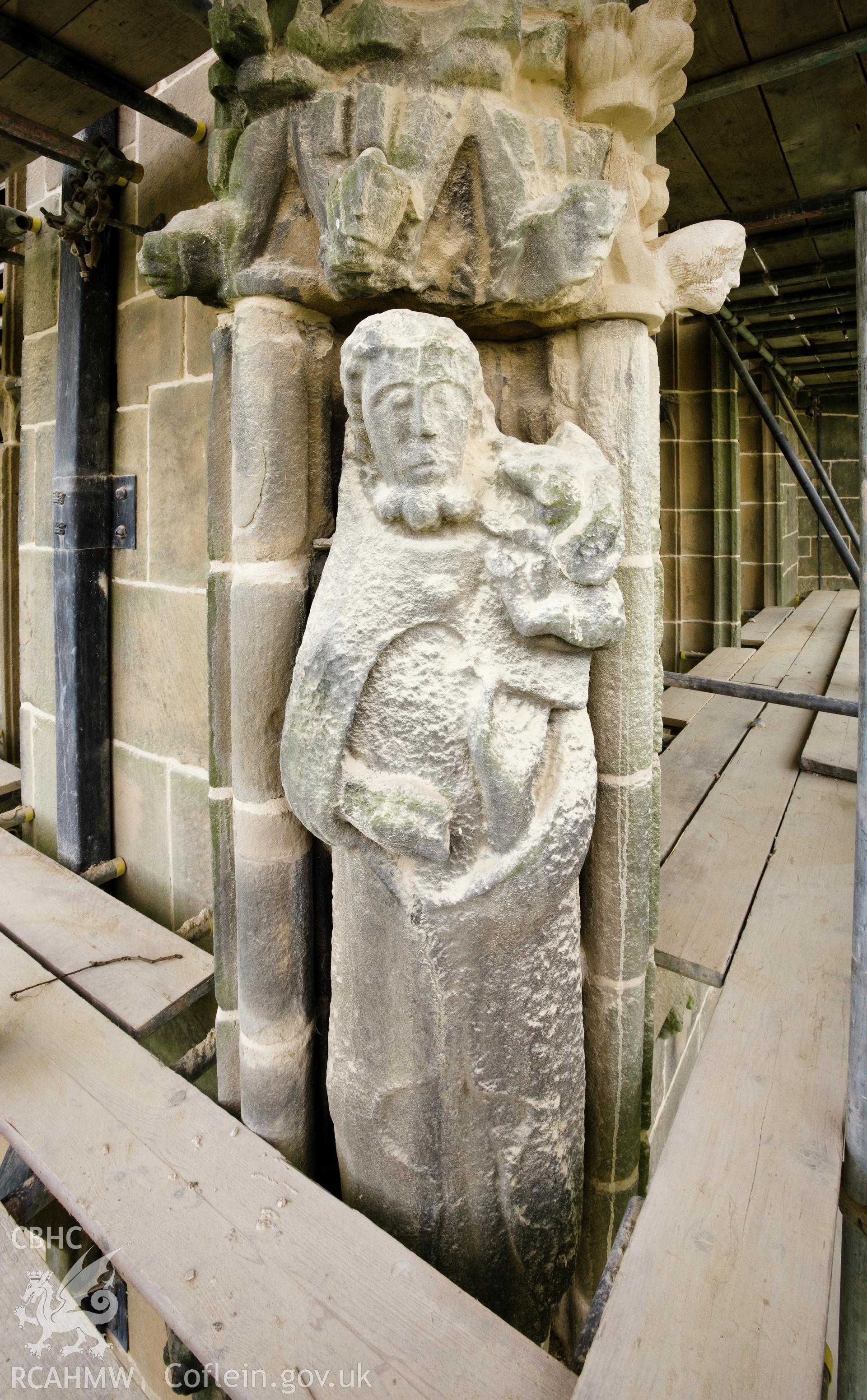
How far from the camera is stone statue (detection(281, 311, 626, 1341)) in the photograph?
1.16m

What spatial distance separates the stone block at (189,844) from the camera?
240 cm

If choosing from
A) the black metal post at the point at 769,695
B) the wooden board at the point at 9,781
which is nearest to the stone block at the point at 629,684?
the black metal post at the point at 769,695

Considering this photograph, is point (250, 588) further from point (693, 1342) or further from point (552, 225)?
point (693, 1342)

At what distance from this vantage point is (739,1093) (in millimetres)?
1325

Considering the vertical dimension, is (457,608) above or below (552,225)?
below

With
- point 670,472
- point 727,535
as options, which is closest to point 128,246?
point 670,472

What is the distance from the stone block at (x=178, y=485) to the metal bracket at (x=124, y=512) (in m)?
0.10

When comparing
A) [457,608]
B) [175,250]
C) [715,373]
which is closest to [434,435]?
[457,608]

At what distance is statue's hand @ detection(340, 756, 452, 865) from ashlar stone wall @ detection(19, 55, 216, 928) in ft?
3.93

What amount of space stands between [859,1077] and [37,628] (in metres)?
2.87

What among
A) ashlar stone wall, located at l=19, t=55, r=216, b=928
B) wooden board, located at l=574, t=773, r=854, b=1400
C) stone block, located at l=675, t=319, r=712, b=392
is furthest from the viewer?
stone block, located at l=675, t=319, r=712, b=392

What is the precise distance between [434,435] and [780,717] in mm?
2896

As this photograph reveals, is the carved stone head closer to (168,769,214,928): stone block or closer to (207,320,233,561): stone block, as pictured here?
(207,320,233,561): stone block

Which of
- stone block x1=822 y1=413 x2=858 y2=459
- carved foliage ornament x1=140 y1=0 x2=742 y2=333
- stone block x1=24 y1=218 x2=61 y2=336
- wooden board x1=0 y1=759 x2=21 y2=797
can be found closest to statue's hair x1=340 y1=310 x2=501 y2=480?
carved foliage ornament x1=140 y1=0 x2=742 y2=333
